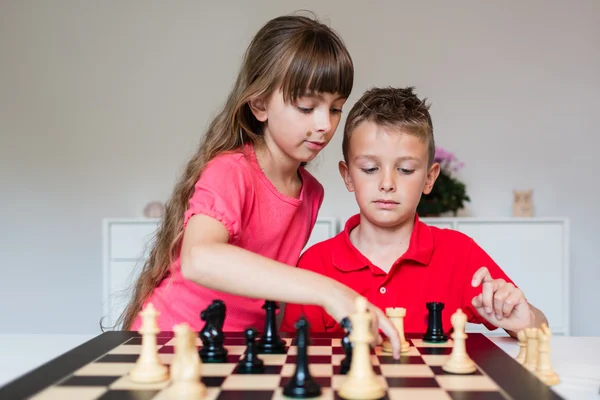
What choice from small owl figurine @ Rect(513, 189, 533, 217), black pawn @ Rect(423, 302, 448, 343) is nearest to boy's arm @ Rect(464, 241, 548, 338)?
black pawn @ Rect(423, 302, 448, 343)

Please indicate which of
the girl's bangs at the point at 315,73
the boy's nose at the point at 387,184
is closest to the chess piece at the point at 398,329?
the boy's nose at the point at 387,184

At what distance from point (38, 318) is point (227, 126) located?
320cm

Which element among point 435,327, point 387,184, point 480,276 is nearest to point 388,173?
point 387,184

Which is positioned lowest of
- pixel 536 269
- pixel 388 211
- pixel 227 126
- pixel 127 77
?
pixel 536 269

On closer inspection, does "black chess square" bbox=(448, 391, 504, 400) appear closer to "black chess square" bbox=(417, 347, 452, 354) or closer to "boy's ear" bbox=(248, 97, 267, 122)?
"black chess square" bbox=(417, 347, 452, 354)

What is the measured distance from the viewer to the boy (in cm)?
165

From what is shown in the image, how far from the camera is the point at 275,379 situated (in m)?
0.96

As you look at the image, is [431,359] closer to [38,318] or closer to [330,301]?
[330,301]

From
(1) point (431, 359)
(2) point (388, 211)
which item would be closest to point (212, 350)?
(1) point (431, 359)

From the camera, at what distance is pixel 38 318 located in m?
4.24

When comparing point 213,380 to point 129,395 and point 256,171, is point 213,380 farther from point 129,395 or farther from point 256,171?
point 256,171

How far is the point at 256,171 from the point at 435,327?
636mm

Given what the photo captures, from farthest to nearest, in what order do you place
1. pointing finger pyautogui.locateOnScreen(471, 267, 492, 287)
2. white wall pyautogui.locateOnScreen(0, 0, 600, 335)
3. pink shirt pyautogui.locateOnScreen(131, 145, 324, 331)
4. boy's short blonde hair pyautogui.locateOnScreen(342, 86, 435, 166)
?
white wall pyautogui.locateOnScreen(0, 0, 600, 335)
boy's short blonde hair pyautogui.locateOnScreen(342, 86, 435, 166)
pink shirt pyautogui.locateOnScreen(131, 145, 324, 331)
pointing finger pyautogui.locateOnScreen(471, 267, 492, 287)

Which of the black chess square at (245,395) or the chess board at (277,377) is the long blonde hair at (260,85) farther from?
the black chess square at (245,395)
